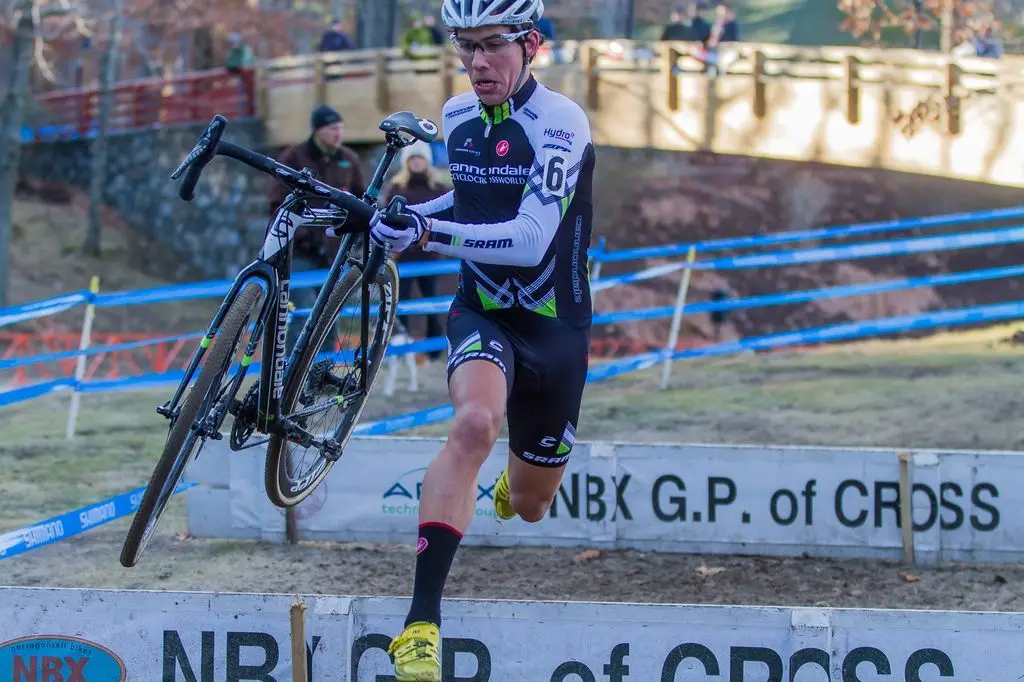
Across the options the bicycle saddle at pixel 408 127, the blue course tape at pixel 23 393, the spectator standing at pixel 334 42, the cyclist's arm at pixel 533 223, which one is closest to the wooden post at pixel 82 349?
the blue course tape at pixel 23 393

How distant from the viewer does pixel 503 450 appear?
26.3ft

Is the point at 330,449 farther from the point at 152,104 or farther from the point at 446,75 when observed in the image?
the point at 152,104

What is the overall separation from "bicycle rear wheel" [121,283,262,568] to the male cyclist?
66 centimetres

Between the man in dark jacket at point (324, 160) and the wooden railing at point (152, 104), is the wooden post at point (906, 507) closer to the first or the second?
the man in dark jacket at point (324, 160)

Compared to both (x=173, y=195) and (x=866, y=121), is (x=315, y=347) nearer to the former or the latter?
(x=866, y=121)

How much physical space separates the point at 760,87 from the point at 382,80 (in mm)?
6771

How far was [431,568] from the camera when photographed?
512 cm

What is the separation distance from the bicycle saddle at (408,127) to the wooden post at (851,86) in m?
15.6

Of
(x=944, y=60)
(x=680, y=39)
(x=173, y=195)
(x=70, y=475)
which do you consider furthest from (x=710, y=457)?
(x=173, y=195)

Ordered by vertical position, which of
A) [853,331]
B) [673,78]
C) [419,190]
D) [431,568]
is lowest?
[431,568]

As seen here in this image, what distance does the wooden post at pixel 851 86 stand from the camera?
20.4 metres

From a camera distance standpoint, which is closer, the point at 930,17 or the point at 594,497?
the point at 594,497

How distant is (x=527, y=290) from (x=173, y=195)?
2614cm

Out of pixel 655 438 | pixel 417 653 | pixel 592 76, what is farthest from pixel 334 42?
pixel 417 653
